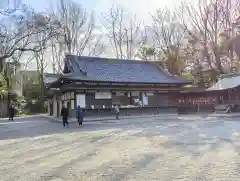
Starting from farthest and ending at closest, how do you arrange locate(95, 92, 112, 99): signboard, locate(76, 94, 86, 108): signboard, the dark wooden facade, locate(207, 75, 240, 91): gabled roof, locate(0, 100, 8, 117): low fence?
1. locate(0, 100, 8, 117): low fence
2. locate(207, 75, 240, 91): gabled roof
3. locate(95, 92, 112, 99): signboard
4. the dark wooden facade
5. locate(76, 94, 86, 108): signboard

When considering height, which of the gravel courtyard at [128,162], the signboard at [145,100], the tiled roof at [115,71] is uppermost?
the tiled roof at [115,71]

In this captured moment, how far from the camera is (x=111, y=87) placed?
2964 cm

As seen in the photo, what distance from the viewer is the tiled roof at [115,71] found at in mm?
30325

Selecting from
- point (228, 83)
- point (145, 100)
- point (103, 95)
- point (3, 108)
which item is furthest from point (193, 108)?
point (3, 108)

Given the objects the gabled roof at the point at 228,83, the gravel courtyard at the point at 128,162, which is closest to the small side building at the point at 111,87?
the gabled roof at the point at 228,83

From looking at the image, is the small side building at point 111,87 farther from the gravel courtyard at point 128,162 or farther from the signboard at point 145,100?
the gravel courtyard at point 128,162

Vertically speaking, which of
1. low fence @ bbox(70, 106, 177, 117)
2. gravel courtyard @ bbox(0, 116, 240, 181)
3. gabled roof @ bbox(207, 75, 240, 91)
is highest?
gabled roof @ bbox(207, 75, 240, 91)

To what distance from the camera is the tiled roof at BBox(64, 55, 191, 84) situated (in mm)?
30325

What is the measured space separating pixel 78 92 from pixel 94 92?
1751 mm

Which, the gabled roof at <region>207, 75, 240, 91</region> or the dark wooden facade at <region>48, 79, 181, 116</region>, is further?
the gabled roof at <region>207, 75, 240, 91</region>

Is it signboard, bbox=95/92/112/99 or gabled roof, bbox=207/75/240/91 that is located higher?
gabled roof, bbox=207/75/240/91

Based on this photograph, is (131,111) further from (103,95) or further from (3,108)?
(3,108)

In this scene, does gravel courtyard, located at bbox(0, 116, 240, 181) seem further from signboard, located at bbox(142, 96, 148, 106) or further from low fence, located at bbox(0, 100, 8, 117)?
low fence, located at bbox(0, 100, 8, 117)

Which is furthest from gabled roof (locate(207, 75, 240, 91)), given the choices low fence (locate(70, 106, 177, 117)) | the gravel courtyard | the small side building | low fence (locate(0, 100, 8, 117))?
low fence (locate(0, 100, 8, 117))
